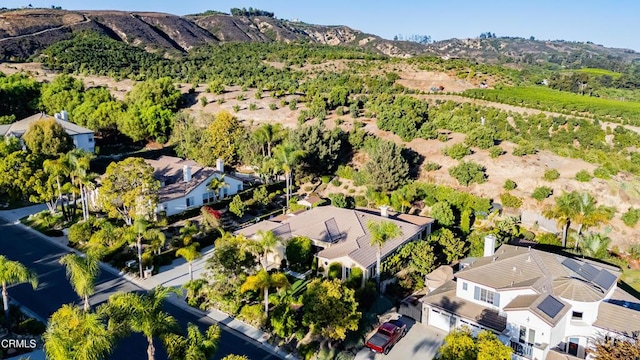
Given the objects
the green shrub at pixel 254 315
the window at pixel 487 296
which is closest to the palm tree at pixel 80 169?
the green shrub at pixel 254 315

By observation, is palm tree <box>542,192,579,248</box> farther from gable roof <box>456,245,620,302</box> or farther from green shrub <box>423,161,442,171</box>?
green shrub <box>423,161,442,171</box>

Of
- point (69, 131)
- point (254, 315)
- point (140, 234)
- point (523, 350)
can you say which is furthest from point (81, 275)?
point (69, 131)

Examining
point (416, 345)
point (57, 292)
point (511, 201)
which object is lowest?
point (416, 345)

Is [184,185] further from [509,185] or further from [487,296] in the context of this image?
[509,185]

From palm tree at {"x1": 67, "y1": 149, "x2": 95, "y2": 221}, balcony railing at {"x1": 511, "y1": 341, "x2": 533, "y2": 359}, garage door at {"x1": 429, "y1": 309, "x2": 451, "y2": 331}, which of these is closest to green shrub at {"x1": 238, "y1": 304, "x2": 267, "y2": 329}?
garage door at {"x1": 429, "y1": 309, "x2": 451, "y2": 331}

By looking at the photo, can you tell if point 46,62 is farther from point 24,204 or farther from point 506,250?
point 506,250

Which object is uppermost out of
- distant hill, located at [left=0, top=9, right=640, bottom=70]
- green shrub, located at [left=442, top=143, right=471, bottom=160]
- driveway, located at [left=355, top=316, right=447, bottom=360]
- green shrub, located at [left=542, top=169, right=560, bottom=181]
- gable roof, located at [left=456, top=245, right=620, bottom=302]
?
distant hill, located at [left=0, top=9, right=640, bottom=70]

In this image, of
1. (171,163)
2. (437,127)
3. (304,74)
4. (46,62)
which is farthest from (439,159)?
(46,62)
